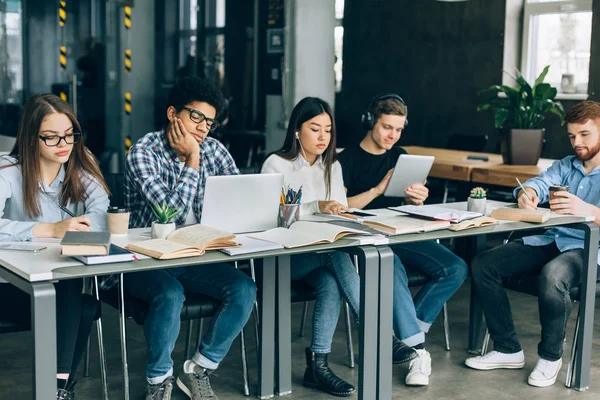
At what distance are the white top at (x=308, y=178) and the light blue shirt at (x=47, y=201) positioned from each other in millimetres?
802

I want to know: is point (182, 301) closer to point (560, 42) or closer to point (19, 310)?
point (19, 310)

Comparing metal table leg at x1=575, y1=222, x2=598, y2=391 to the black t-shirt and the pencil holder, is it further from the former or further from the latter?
the pencil holder

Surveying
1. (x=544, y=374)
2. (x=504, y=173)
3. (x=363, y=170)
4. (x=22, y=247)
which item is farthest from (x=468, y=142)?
(x=22, y=247)

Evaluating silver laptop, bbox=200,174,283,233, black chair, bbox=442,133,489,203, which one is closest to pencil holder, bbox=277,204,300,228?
silver laptop, bbox=200,174,283,233

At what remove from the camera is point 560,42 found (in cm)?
693

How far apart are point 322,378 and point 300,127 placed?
42.8 inches

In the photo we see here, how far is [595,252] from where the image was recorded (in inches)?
131

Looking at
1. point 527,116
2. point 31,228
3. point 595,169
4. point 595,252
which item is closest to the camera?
point 31,228

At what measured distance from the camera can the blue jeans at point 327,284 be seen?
3.24 meters

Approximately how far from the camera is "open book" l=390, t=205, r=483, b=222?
314 centimetres

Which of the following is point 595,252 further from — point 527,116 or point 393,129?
point 527,116

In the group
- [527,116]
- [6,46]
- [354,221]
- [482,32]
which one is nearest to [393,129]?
[354,221]

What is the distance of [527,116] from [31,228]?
11.1ft

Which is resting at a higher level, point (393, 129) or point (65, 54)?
point (65, 54)
